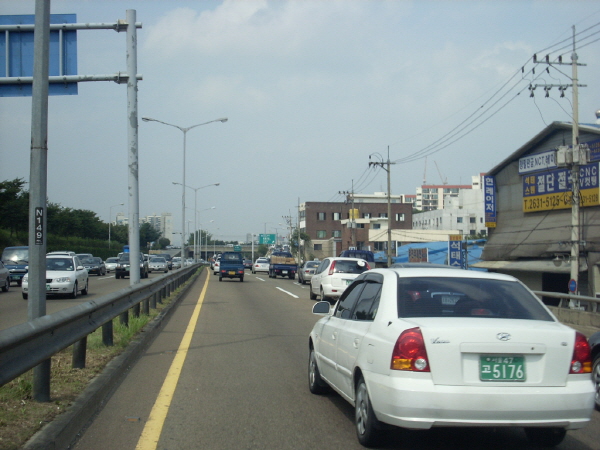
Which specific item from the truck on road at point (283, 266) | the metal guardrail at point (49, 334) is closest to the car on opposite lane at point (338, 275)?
the metal guardrail at point (49, 334)

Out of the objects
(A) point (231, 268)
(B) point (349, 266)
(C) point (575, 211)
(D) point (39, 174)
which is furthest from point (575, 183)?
(D) point (39, 174)

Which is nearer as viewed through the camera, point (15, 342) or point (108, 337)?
point (15, 342)

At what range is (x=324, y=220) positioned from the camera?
11519cm

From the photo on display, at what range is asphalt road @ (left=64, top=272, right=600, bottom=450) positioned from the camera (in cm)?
580

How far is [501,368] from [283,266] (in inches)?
1759

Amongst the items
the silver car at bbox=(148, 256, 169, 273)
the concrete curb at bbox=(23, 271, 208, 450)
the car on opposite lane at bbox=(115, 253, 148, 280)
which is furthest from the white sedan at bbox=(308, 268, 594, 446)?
the silver car at bbox=(148, 256, 169, 273)

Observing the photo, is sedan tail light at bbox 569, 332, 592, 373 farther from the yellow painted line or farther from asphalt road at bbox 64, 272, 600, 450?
the yellow painted line

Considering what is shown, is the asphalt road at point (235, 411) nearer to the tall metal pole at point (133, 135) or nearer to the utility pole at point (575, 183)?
the tall metal pole at point (133, 135)

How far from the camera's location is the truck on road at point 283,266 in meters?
49.5

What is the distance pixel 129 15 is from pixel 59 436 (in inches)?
486

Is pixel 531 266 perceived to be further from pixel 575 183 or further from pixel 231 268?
pixel 231 268

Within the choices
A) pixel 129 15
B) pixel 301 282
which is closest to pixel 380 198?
pixel 301 282

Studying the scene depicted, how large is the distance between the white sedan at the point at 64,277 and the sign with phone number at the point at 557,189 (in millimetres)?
21797

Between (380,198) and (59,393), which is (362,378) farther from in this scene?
(380,198)
